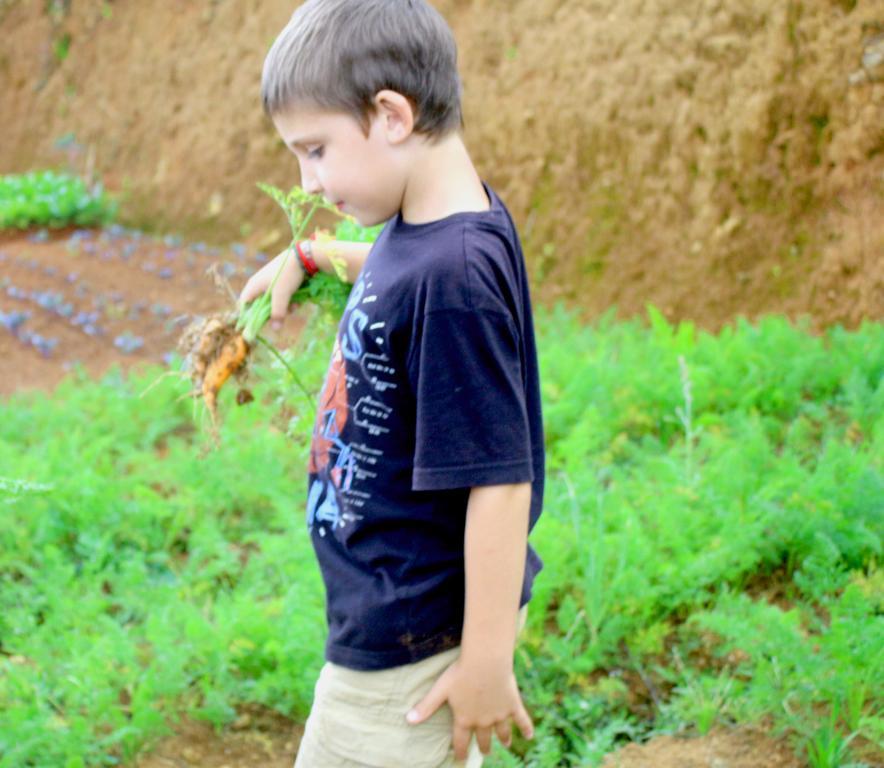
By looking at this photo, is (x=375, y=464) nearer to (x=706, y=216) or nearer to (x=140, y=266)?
(x=706, y=216)

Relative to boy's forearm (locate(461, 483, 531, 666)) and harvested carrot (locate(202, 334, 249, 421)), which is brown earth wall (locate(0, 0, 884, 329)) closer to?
harvested carrot (locate(202, 334, 249, 421))

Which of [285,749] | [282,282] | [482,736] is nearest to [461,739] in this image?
[482,736]

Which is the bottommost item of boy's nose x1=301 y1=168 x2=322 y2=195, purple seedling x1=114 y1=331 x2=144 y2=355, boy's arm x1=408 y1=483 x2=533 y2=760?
purple seedling x1=114 y1=331 x2=144 y2=355

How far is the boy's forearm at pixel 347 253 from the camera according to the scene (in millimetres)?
2045

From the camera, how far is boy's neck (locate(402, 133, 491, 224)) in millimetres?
1614

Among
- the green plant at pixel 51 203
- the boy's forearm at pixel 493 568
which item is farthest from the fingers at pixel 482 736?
the green plant at pixel 51 203

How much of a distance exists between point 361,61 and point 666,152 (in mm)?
3939

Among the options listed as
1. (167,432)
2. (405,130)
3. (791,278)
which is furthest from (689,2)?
(405,130)

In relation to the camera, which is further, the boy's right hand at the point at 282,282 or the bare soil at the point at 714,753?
the bare soil at the point at 714,753

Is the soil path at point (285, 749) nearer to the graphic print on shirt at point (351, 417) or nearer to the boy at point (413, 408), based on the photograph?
the boy at point (413, 408)

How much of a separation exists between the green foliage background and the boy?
0.63 m

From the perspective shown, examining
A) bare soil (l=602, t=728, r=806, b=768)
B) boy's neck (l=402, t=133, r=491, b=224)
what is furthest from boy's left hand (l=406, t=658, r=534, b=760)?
bare soil (l=602, t=728, r=806, b=768)

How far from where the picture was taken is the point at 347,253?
2.05 m

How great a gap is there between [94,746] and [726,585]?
1554 millimetres
